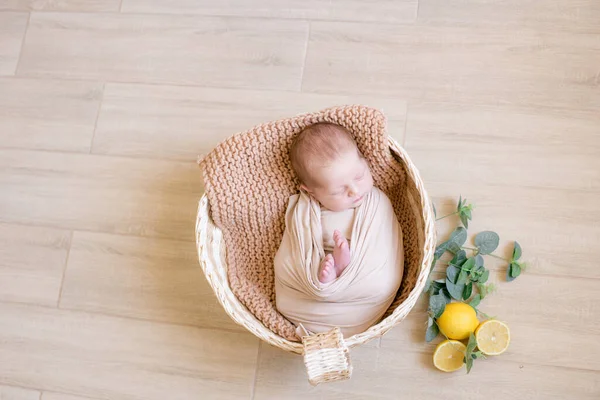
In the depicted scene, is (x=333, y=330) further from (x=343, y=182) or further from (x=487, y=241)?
(x=487, y=241)

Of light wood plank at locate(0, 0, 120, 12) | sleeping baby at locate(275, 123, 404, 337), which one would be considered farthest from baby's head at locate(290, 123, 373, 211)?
light wood plank at locate(0, 0, 120, 12)

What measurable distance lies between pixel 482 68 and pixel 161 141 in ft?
2.70

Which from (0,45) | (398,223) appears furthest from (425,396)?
(0,45)

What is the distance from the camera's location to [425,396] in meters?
1.34

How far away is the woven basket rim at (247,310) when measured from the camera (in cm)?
121

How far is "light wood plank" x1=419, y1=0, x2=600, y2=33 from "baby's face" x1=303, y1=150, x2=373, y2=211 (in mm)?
498

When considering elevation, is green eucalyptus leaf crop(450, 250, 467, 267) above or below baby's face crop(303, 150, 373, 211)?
below

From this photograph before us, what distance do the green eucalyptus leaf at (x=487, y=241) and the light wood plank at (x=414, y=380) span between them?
24 centimetres

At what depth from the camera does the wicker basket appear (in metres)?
1.17

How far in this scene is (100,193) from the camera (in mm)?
1575

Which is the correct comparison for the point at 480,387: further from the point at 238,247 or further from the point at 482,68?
the point at 482,68

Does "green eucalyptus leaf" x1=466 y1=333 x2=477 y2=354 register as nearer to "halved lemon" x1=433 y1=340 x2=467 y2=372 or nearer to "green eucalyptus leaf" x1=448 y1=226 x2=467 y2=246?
"halved lemon" x1=433 y1=340 x2=467 y2=372

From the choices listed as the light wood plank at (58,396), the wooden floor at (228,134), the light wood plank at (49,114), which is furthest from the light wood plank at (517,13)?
the light wood plank at (58,396)

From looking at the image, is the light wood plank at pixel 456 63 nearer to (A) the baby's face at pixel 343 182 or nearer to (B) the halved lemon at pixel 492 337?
(A) the baby's face at pixel 343 182
